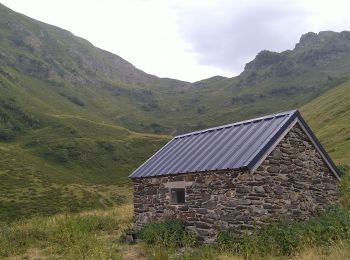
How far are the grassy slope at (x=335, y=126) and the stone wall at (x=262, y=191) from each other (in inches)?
792

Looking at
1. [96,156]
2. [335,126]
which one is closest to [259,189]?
[335,126]

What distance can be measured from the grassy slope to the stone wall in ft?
66.0

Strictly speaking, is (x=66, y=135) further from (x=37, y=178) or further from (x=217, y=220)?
(x=217, y=220)

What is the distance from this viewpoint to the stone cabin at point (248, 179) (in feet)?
47.5

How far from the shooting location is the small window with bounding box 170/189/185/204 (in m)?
17.4

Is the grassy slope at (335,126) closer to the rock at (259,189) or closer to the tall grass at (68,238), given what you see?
the tall grass at (68,238)

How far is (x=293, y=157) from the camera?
15711mm

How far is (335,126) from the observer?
202 feet

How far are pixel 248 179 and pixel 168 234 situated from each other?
378 cm

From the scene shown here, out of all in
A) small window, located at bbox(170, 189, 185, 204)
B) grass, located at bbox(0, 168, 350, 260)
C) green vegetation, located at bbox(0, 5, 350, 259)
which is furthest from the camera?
small window, located at bbox(170, 189, 185, 204)

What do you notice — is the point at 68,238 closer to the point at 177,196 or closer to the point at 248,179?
the point at 177,196

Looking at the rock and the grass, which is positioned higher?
the rock

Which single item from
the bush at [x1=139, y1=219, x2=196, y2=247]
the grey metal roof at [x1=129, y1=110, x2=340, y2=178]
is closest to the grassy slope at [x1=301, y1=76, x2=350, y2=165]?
the grey metal roof at [x1=129, y1=110, x2=340, y2=178]

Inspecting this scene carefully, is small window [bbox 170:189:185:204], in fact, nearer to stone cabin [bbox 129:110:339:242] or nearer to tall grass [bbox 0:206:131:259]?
stone cabin [bbox 129:110:339:242]
